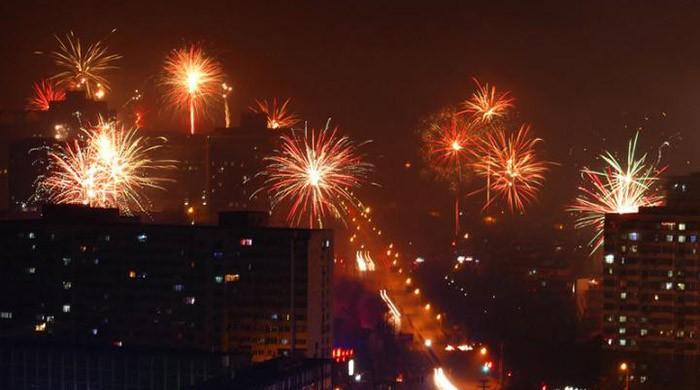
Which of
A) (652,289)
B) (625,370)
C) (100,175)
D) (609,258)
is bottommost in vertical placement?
(625,370)

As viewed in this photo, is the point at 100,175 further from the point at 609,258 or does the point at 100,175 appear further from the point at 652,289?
the point at 652,289

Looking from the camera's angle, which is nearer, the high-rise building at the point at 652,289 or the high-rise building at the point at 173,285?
the high-rise building at the point at 173,285

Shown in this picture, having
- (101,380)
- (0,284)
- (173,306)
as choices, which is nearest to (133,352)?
(101,380)

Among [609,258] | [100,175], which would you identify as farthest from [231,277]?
[609,258]

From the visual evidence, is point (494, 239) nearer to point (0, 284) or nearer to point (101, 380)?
point (0, 284)

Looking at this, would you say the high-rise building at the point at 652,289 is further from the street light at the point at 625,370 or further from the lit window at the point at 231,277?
the lit window at the point at 231,277

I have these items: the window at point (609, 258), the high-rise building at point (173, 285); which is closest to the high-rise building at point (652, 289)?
the window at point (609, 258)
